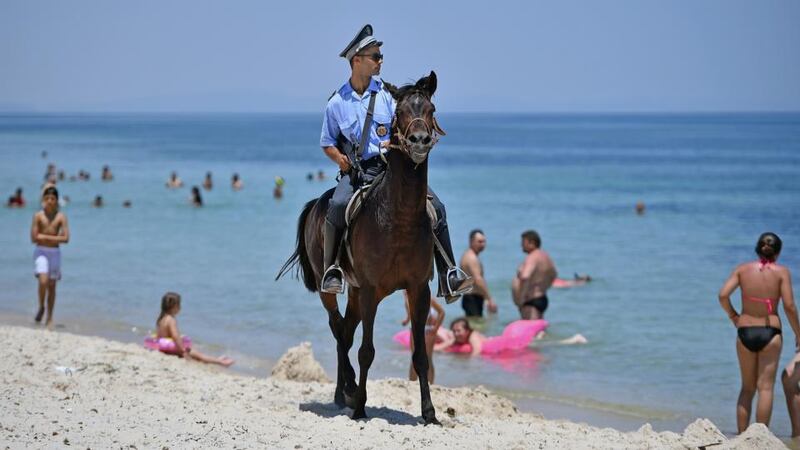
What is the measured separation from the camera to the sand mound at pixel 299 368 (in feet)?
38.3

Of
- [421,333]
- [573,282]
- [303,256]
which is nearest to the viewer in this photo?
[421,333]

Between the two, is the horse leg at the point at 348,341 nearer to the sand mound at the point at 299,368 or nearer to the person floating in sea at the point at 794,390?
the sand mound at the point at 299,368

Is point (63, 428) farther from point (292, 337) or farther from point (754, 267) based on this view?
point (292, 337)

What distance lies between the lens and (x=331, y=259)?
823 cm

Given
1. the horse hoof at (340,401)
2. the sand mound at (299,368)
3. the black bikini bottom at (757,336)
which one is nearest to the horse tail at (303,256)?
the horse hoof at (340,401)

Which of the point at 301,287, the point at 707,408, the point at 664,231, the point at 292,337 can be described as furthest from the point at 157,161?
the point at 707,408

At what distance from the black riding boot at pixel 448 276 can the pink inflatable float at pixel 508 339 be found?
7158 mm

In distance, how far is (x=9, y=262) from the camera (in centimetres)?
2431

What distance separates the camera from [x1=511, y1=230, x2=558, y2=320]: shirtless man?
16969 mm

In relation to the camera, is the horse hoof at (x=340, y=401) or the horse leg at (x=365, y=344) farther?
the horse hoof at (x=340, y=401)

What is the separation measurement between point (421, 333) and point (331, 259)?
0.94 metres

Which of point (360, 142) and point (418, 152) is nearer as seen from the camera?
point (418, 152)

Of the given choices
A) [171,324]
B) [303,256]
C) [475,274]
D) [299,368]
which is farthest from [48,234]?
[303,256]

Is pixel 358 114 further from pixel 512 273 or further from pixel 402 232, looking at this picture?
pixel 512 273
